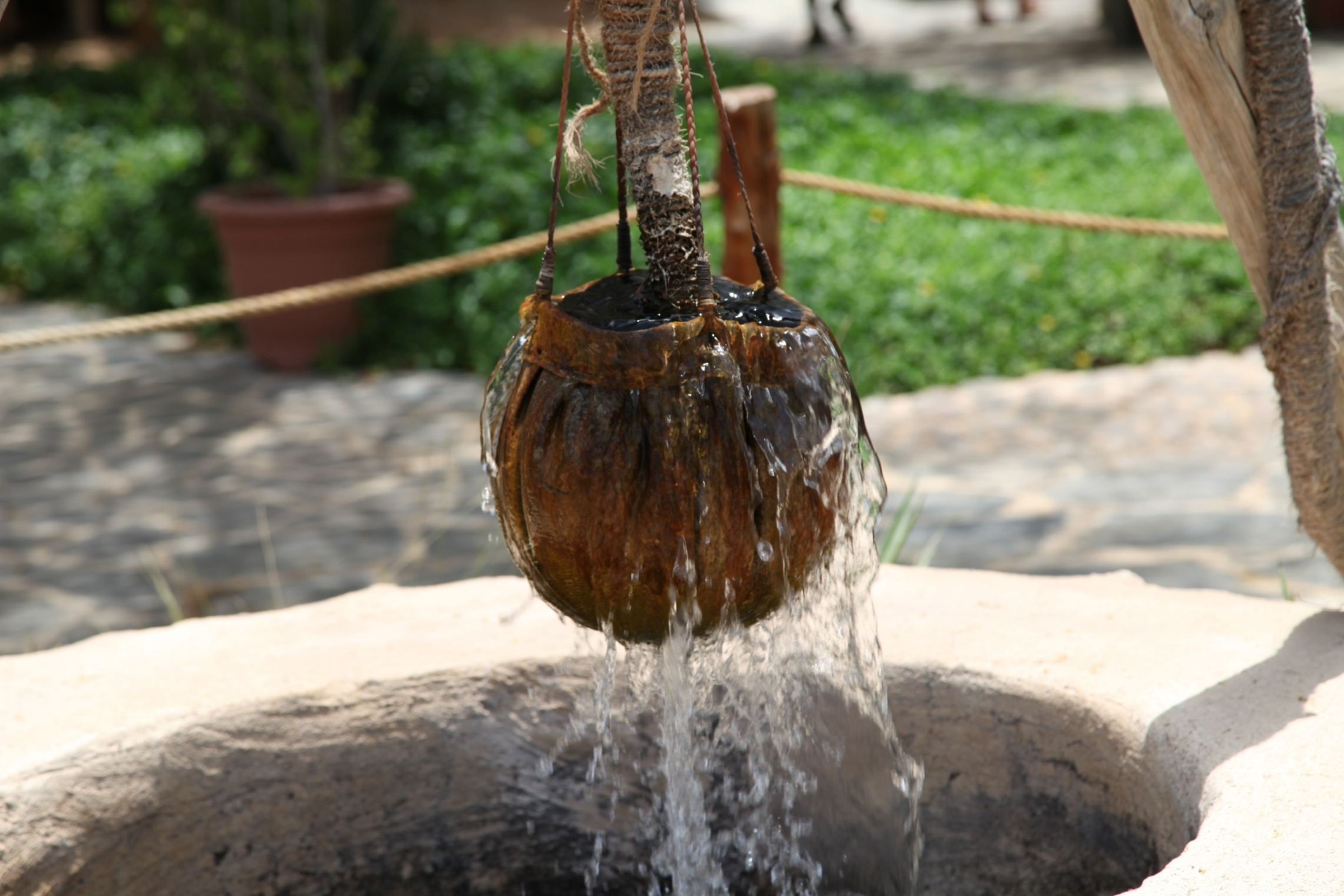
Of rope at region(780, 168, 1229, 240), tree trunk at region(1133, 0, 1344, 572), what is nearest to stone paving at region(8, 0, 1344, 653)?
rope at region(780, 168, 1229, 240)

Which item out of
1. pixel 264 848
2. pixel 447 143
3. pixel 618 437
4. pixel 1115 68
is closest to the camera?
pixel 618 437

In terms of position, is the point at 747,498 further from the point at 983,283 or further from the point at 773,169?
the point at 983,283

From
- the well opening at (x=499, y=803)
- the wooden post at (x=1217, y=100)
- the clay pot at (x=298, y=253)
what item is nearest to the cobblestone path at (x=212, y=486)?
the clay pot at (x=298, y=253)

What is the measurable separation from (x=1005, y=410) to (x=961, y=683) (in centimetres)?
316

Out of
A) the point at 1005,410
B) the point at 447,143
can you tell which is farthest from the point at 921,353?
the point at 447,143

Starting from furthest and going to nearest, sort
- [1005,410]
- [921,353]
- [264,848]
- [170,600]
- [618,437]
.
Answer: [921,353]
[1005,410]
[170,600]
[264,848]
[618,437]

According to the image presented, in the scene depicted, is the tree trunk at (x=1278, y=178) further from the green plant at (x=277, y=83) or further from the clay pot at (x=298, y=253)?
the green plant at (x=277, y=83)

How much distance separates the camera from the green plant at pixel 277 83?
6027mm

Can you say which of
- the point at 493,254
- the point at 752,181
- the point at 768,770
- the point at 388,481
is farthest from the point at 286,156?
the point at 768,770

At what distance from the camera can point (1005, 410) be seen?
4.97 meters

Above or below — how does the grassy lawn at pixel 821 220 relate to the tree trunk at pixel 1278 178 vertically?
below

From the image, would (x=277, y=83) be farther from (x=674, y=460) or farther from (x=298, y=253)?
(x=674, y=460)

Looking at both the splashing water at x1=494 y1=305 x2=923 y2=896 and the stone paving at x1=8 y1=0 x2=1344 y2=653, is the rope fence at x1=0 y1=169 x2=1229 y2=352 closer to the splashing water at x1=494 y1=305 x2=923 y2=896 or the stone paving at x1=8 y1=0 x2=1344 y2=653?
the stone paving at x1=8 y1=0 x2=1344 y2=653

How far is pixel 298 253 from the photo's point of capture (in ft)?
19.0
